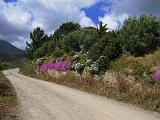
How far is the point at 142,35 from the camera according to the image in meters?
28.3

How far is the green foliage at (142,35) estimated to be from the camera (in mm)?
28016

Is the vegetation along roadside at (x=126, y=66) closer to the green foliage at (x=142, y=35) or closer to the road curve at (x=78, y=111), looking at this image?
the green foliage at (x=142, y=35)

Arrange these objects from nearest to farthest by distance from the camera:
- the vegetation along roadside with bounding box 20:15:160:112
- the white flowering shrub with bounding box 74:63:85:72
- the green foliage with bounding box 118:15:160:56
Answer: the vegetation along roadside with bounding box 20:15:160:112, the green foliage with bounding box 118:15:160:56, the white flowering shrub with bounding box 74:63:85:72

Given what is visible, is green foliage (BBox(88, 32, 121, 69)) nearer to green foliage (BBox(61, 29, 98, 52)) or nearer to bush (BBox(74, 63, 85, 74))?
bush (BBox(74, 63, 85, 74))

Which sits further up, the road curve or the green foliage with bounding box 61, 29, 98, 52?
the green foliage with bounding box 61, 29, 98, 52

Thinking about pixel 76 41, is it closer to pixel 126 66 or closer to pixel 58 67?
pixel 58 67

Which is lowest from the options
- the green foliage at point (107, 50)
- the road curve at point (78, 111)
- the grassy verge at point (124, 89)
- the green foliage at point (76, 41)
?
the road curve at point (78, 111)

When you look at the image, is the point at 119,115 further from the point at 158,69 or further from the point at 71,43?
the point at 71,43

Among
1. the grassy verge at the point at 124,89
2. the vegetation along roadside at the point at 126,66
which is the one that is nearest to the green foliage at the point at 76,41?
the vegetation along roadside at the point at 126,66

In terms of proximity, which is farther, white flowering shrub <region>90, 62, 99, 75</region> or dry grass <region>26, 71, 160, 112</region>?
white flowering shrub <region>90, 62, 99, 75</region>

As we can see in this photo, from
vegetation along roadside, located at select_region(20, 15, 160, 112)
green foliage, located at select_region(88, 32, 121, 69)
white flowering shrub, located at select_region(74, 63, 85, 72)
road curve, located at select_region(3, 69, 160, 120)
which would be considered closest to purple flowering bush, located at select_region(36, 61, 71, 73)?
vegetation along roadside, located at select_region(20, 15, 160, 112)

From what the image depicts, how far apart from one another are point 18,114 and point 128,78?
10.3 m

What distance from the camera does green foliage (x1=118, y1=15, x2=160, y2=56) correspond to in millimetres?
28016

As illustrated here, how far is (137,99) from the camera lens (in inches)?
808
